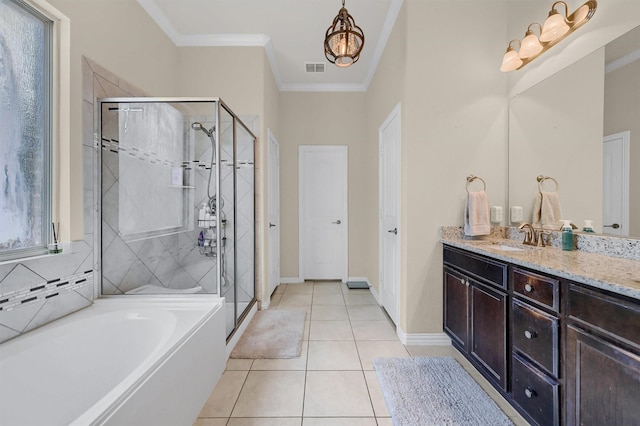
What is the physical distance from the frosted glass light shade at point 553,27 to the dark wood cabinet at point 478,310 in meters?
1.59

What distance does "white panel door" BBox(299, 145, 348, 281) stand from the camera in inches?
157

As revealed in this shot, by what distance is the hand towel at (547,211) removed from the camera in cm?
186

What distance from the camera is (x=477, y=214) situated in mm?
2061

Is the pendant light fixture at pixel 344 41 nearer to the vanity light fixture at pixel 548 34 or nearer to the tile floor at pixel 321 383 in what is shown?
the vanity light fixture at pixel 548 34

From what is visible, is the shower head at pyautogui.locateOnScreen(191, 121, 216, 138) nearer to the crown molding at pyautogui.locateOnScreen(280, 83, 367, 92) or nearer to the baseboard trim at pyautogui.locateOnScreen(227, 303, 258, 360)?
the baseboard trim at pyautogui.locateOnScreen(227, 303, 258, 360)

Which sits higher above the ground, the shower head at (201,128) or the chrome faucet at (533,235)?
the shower head at (201,128)

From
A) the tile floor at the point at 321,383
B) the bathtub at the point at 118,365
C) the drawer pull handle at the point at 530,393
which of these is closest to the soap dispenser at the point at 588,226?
the drawer pull handle at the point at 530,393

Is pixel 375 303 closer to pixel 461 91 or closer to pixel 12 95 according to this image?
pixel 461 91

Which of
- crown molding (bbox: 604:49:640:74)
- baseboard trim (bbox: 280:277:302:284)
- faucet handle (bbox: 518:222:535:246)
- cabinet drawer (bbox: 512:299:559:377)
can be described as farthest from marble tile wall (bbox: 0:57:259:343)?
crown molding (bbox: 604:49:640:74)

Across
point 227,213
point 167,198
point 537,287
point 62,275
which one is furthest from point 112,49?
point 537,287

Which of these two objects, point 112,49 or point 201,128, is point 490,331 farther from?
point 112,49

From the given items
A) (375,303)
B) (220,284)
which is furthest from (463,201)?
Answer: (220,284)

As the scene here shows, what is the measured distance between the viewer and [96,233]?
1.78m

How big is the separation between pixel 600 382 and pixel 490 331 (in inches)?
25.3
